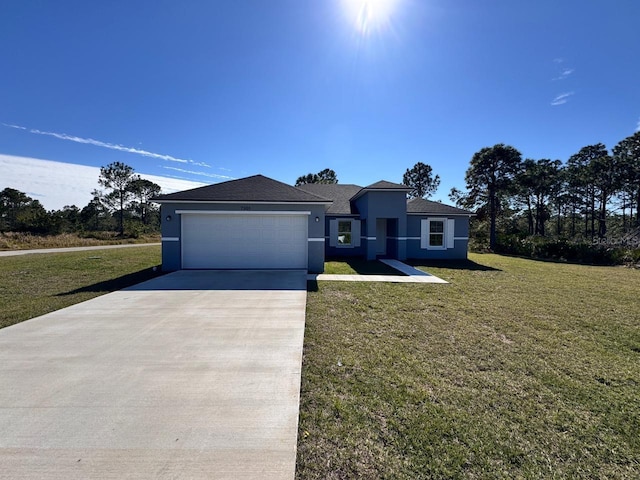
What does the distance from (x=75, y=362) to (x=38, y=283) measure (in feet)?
25.8

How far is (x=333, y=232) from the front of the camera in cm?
1638

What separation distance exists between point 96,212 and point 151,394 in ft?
183

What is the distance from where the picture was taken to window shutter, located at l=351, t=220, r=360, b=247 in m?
16.4

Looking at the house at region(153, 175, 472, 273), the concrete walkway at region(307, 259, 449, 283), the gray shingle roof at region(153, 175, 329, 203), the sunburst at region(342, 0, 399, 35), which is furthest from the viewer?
the house at region(153, 175, 472, 273)

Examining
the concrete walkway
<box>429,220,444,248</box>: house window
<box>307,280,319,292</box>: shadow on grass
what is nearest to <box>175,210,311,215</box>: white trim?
the concrete walkway

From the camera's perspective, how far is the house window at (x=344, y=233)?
54.0 ft

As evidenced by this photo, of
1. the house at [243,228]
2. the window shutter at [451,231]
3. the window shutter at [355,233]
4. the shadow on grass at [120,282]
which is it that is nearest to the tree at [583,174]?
the window shutter at [451,231]

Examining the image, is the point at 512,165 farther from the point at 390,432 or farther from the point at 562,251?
the point at 390,432

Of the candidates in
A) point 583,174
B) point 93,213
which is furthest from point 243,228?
point 93,213

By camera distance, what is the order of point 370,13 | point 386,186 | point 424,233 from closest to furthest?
point 370,13 → point 386,186 → point 424,233

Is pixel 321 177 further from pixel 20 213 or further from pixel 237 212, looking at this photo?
pixel 20 213

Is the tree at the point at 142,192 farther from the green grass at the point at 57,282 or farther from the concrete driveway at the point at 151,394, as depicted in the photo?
the concrete driveway at the point at 151,394

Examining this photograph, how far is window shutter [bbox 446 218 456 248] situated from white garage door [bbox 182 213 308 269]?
946 centimetres

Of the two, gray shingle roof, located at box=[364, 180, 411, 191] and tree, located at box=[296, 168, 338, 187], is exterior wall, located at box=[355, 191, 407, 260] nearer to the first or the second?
gray shingle roof, located at box=[364, 180, 411, 191]
